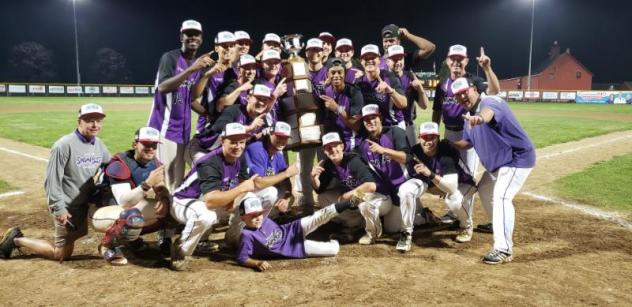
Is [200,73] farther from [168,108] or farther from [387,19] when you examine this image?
[387,19]

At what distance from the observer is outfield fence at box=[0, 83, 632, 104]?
1676 inches

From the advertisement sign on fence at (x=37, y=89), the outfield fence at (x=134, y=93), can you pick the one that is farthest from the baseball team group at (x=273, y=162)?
the advertisement sign on fence at (x=37, y=89)

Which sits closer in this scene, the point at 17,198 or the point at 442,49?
the point at 17,198

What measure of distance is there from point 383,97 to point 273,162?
1838 millimetres

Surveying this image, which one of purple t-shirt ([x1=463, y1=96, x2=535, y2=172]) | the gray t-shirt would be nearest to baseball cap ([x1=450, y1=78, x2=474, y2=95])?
purple t-shirt ([x1=463, y1=96, x2=535, y2=172])

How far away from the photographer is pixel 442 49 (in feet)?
214

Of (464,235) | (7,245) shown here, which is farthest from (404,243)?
(7,245)

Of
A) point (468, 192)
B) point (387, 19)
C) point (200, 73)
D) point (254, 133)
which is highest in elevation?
point (387, 19)

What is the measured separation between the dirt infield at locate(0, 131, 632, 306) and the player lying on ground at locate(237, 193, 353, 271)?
125mm

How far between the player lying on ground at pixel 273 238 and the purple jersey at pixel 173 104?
1505mm

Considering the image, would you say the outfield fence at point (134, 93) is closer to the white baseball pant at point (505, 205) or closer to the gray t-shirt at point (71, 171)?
the white baseball pant at point (505, 205)

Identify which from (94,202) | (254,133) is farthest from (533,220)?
(94,202)

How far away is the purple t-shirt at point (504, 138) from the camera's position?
207 inches

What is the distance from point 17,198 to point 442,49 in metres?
63.1
